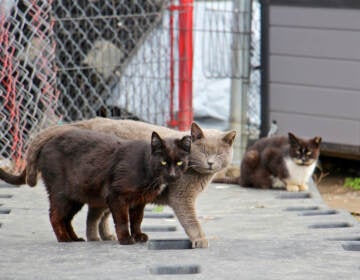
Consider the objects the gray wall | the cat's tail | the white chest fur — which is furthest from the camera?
the gray wall

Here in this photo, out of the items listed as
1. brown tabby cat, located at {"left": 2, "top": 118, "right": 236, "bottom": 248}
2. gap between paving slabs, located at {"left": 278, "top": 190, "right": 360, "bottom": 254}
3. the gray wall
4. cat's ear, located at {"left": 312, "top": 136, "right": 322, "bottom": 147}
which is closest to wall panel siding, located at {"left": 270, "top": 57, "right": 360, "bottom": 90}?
the gray wall

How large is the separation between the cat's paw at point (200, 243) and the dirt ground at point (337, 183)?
301 cm

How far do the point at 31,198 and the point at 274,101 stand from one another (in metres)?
3.27

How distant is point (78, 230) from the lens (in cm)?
614

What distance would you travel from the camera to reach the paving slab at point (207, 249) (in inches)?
183

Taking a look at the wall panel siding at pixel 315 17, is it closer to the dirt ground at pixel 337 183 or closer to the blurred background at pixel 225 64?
the blurred background at pixel 225 64

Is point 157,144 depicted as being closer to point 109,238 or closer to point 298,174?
point 109,238

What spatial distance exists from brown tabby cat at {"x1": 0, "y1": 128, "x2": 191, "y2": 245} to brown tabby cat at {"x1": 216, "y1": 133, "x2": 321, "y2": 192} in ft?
9.80

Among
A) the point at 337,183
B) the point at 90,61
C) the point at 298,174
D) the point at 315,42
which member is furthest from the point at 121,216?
the point at 337,183

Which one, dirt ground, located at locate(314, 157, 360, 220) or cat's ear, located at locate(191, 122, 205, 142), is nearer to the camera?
cat's ear, located at locate(191, 122, 205, 142)

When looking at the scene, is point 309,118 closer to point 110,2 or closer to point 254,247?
point 110,2

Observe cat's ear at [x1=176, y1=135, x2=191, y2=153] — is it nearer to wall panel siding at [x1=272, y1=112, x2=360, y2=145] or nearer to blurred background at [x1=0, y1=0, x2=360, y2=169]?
blurred background at [x1=0, y1=0, x2=360, y2=169]

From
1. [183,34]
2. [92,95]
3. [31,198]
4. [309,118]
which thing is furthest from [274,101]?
[31,198]

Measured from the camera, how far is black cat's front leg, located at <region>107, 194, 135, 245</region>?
17.2 ft
